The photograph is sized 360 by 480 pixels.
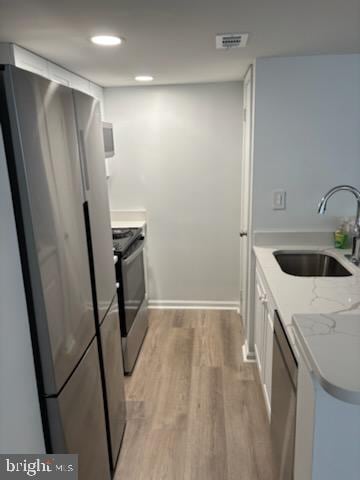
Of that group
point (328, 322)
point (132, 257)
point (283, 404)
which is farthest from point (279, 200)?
point (328, 322)

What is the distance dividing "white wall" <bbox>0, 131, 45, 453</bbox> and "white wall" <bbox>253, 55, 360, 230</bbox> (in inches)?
72.7

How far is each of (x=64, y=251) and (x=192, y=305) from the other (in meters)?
2.68

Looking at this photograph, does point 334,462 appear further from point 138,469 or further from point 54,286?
point 138,469

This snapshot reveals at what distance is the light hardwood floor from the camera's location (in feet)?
6.48

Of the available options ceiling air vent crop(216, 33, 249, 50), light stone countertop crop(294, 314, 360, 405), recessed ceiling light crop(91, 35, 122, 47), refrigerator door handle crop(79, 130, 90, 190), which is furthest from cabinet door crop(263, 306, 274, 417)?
recessed ceiling light crop(91, 35, 122, 47)

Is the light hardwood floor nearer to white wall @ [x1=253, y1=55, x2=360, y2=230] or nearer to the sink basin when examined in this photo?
the sink basin

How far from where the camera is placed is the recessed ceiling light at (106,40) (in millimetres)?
1775

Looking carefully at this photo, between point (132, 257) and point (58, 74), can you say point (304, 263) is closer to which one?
point (132, 257)

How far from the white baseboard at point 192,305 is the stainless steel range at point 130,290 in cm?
46

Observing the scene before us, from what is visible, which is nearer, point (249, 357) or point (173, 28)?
point (173, 28)

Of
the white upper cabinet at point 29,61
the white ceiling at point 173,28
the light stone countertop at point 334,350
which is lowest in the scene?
the light stone countertop at point 334,350

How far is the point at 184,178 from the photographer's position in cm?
352

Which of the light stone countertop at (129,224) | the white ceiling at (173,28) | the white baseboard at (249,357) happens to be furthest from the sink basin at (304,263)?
the light stone countertop at (129,224)

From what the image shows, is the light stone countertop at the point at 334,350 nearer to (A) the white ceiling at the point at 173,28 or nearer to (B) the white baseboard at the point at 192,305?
(A) the white ceiling at the point at 173,28
